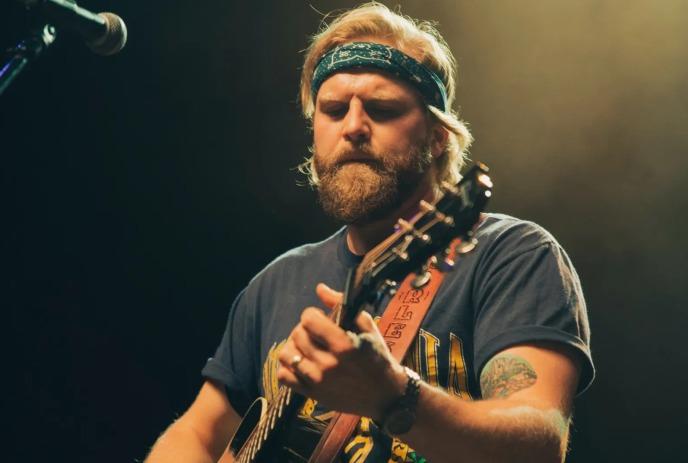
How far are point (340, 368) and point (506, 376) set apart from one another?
56cm

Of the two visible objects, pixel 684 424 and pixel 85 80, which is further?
pixel 85 80

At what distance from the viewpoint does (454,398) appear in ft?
4.58

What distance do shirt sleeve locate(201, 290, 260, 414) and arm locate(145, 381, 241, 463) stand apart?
46 mm

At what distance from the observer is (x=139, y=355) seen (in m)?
3.43

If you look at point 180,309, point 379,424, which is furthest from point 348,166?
point 180,309

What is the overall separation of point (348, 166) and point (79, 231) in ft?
6.26

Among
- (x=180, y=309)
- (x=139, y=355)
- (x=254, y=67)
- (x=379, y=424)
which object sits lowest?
(x=139, y=355)

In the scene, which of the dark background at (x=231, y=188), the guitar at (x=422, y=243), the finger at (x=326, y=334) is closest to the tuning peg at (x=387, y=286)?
the guitar at (x=422, y=243)

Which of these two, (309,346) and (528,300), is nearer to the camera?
(309,346)

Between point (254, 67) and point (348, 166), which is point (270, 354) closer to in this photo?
point (348, 166)

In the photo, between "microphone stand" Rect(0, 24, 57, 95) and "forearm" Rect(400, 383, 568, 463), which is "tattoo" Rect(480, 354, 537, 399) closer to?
"forearm" Rect(400, 383, 568, 463)

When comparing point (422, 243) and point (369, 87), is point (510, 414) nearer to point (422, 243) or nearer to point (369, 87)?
point (422, 243)

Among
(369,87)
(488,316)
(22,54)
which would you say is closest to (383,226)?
(369,87)

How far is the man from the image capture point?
4.20ft
